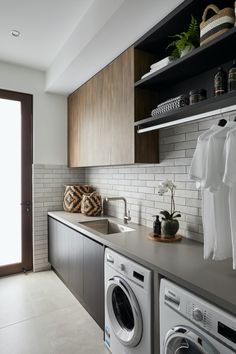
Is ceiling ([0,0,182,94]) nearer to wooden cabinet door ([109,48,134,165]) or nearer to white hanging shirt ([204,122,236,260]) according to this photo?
wooden cabinet door ([109,48,134,165])

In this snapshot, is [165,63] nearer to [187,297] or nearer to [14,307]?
[187,297]

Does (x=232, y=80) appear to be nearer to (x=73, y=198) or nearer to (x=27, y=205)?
(x=73, y=198)

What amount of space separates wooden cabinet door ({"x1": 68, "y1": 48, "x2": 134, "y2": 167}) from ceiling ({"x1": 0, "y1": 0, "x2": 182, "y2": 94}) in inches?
5.5

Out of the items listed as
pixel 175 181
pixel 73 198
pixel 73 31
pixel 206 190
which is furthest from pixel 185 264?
pixel 73 31

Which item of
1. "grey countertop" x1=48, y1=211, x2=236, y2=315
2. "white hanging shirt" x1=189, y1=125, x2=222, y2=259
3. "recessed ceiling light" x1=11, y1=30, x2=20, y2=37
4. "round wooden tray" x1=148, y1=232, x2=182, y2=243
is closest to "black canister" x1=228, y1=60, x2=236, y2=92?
"white hanging shirt" x1=189, y1=125, x2=222, y2=259

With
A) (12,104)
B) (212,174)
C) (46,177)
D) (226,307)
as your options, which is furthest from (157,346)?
(12,104)

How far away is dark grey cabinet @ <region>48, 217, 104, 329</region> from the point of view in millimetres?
1954

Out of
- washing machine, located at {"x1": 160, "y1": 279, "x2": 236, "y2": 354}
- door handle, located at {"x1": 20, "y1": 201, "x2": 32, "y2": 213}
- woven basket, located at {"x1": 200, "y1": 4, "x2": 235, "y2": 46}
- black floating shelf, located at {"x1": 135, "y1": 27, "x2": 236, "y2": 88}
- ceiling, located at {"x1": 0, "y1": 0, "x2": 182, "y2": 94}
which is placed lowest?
washing machine, located at {"x1": 160, "y1": 279, "x2": 236, "y2": 354}

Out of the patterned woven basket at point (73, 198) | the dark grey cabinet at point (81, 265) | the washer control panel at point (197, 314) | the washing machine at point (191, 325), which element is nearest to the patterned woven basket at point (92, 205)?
the patterned woven basket at point (73, 198)

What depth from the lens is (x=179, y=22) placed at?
165 cm

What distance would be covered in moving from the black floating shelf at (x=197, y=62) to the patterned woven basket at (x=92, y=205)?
1.47 m

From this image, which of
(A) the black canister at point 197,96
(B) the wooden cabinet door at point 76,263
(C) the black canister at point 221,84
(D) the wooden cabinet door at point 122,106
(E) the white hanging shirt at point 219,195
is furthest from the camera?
(B) the wooden cabinet door at point 76,263

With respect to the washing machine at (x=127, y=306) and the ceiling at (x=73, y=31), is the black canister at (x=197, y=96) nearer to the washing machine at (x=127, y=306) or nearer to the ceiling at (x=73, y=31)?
the ceiling at (x=73, y=31)

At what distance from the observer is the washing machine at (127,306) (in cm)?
139
